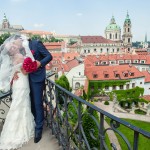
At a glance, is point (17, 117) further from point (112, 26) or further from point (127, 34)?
point (112, 26)

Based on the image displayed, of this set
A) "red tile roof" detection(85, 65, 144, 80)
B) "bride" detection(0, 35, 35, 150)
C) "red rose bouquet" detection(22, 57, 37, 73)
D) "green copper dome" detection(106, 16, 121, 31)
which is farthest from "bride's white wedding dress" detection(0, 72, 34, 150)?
"green copper dome" detection(106, 16, 121, 31)

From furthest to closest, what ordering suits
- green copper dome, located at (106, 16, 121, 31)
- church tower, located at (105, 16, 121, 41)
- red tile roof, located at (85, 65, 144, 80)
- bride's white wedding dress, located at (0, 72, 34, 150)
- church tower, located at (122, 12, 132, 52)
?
1. green copper dome, located at (106, 16, 121, 31)
2. church tower, located at (105, 16, 121, 41)
3. church tower, located at (122, 12, 132, 52)
4. red tile roof, located at (85, 65, 144, 80)
5. bride's white wedding dress, located at (0, 72, 34, 150)

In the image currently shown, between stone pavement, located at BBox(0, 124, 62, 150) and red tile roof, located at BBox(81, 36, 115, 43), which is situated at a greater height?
red tile roof, located at BBox(81, 36, 115, 43)

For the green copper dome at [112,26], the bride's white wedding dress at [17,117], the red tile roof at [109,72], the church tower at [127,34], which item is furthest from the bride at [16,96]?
the green copper dome at [112,26]

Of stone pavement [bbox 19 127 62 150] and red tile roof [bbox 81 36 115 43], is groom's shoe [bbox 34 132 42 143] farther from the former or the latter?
red tile roof [bbox 81 36 115 43]

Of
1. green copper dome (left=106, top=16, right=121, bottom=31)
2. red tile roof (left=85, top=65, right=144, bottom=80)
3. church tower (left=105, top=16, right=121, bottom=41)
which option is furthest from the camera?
green copper dome (left=106, top=16, right=121, bottom=31)

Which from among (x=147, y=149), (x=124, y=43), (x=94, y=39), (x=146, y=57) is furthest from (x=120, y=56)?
(x=124, y=43)

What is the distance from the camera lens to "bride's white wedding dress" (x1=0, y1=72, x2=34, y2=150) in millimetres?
3588

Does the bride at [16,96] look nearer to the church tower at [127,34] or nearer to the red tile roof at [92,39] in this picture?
the red tile roof at [92,39]

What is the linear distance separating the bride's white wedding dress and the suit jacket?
6.6 inches

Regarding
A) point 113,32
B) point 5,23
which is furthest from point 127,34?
point 5,23

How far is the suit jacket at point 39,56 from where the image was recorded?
3604 millimetres

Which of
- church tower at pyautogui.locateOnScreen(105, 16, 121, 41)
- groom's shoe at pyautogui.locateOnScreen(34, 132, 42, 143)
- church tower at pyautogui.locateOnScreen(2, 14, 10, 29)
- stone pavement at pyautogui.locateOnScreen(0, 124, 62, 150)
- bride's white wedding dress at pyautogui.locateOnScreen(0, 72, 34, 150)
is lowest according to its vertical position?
stone pavement at pyautogui.locateOnScreen(0, 124, 62, 150)

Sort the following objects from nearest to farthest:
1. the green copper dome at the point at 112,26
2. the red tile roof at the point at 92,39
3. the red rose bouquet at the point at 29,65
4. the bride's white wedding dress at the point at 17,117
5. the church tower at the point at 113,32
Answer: the red rose bouquet at the point at 29,65, the bride's white wedding dress at the point at 17,117, the red tile roof at the point at 92,39, the church tower at the point at 113,32, the green copper dome at the point at 112,26
